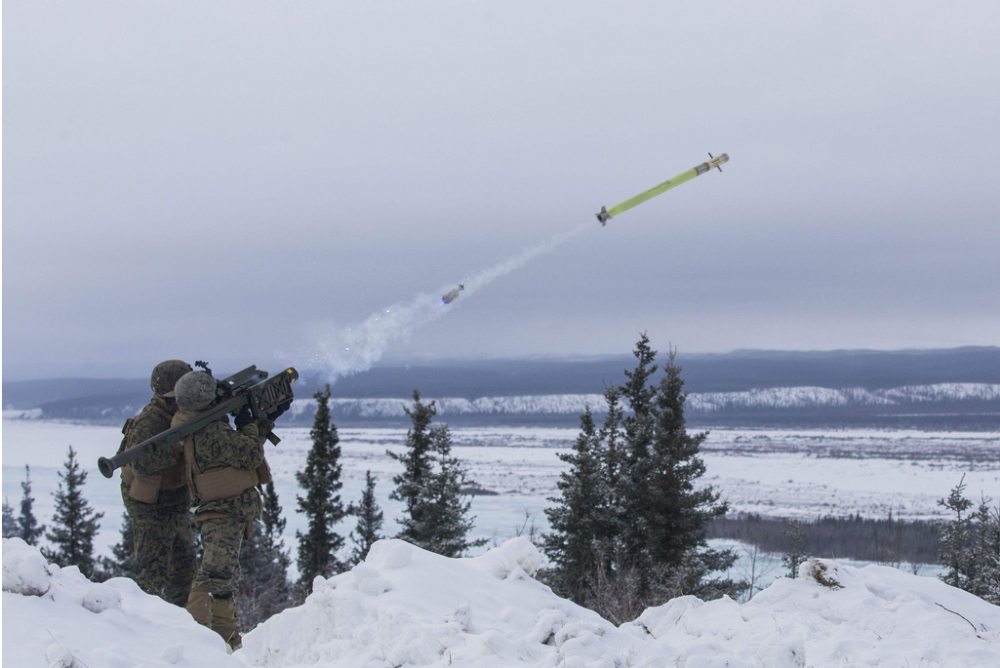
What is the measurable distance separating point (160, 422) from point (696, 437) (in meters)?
25.9

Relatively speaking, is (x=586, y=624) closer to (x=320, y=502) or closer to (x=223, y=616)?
(x=223, y=616)

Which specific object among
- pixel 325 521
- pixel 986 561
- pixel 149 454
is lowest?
pixel 325 521

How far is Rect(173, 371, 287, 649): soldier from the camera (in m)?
6.91

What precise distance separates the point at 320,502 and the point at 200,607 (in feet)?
122

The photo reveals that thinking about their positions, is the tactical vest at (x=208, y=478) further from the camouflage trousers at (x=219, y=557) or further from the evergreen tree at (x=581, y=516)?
the evergreen tree at (x=581, y=516)

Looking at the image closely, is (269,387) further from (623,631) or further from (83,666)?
(623,631)

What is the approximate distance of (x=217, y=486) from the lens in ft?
23.2

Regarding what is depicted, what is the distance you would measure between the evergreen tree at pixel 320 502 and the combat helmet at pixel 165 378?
33578 mm

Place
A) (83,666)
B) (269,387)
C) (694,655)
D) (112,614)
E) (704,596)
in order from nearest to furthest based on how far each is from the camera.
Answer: (83,666) < (112,614) < (694,655) < (269,387) < (704,596)

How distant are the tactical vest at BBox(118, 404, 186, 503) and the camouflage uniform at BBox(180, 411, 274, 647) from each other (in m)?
0.56

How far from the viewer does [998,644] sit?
662 centimetres

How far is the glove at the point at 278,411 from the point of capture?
25.0 feet

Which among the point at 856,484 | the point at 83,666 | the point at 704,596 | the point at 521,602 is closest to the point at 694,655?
the point at 521,602

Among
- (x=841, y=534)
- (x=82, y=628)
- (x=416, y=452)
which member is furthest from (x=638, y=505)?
(x=841, y=534)
